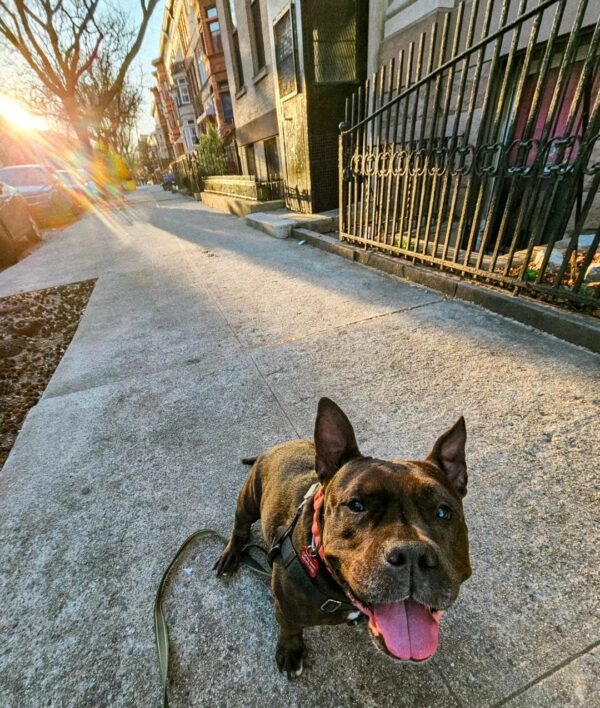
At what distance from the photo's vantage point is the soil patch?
323cm

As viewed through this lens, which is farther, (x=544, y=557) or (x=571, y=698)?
(x=544, y=557)

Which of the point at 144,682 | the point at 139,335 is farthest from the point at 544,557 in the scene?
the point at 139,335

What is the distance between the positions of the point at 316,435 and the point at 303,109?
945cm

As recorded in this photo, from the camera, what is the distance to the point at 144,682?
4.62 feet

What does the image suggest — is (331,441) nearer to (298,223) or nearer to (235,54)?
(298,223)

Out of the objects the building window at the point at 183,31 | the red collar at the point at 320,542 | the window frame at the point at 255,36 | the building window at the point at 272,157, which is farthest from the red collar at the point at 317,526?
the building window at the point at 183,31

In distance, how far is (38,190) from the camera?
1384 centimetres

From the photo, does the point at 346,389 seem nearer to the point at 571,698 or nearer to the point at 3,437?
the point at 571,698

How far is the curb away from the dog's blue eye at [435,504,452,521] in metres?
2.66

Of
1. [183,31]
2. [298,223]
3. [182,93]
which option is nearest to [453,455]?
[298,223]

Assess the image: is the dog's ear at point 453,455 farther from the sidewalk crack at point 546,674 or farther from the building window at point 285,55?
the building window at point 285,55

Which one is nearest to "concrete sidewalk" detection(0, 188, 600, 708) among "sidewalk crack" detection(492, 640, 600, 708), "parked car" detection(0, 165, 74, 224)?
"sidewalk crack" detection(492, 640, 600, 708)

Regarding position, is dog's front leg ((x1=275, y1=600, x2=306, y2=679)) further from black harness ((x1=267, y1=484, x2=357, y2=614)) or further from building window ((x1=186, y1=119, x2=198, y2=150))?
building window ((x1=186, y1=119, x2=198, y2=150))

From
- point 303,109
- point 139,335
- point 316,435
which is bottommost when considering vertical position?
point 139,335
